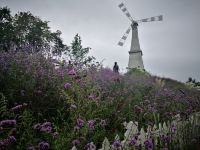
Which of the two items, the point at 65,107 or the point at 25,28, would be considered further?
the point at 25,28

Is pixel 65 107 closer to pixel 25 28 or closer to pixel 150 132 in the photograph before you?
pixel 150 132

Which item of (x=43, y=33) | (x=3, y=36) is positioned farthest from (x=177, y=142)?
(x=43, y=33)

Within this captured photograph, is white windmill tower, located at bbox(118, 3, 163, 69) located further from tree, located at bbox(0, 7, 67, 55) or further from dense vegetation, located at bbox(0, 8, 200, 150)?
dense vegetation, located at bbox(0, 8, 200, 150)

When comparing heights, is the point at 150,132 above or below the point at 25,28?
below

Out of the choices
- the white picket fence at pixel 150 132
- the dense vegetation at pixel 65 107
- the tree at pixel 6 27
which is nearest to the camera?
the dense vegetation at pixel 65 107

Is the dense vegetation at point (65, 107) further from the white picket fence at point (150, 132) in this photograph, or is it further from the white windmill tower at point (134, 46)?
the white windmill tower at point (134, 46)

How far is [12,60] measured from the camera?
523cm

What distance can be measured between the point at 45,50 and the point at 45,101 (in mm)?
1877

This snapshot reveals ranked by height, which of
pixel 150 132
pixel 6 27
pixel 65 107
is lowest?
pixel 150 132

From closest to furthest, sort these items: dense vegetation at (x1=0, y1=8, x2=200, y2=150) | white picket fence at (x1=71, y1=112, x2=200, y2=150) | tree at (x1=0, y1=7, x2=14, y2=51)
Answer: dense vegetation at (x1=0, y1=8, x2=200, y2=150)
white picket fence at (x1=71, y1=112, x2=200, y2=150)
tree at (x1=0, y1=7, x2=14, y2=51)

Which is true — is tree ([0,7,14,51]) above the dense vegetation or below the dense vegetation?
→ above

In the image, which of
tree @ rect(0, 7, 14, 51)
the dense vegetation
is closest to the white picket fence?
the dense vegetation

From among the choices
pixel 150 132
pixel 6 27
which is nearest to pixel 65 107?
pixel 150 132

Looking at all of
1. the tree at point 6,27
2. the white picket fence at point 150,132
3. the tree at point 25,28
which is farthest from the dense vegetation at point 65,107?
the tree at point 25,28
